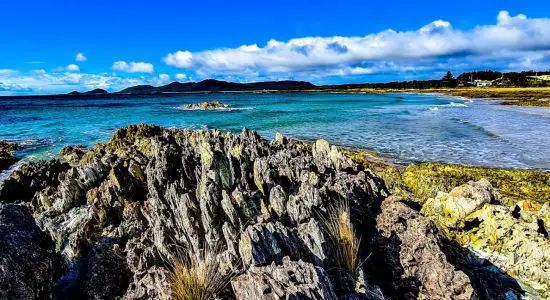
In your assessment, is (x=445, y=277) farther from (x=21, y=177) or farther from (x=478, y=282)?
(x=21, y=177)

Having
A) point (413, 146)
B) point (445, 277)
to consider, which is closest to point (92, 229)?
point (445, 277)

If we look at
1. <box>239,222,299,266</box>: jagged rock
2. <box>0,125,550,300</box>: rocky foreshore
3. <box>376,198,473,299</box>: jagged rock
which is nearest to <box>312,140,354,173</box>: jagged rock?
<box>0,125,550,300</box>: rocky foreshore

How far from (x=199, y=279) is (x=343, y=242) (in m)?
1.89

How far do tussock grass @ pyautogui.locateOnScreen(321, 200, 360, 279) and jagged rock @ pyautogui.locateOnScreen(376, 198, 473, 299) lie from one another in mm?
569

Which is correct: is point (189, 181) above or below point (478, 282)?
above

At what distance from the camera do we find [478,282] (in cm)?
504

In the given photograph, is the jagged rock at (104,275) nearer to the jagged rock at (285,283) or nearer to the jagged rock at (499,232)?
the jagged rock at (285,283)

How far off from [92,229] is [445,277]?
5.34 metres

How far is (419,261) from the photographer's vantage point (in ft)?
15.9

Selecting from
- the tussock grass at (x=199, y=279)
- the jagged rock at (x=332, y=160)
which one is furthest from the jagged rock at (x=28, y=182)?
the tussock grass at (x=199, y=279)

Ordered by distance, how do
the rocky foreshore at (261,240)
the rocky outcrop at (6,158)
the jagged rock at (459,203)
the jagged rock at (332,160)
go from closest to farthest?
the rocky foreshore at (261,240)
the jagged rock at (459,203)
the jagged rock at (332,160)
the rocky outcrop at (6,158)

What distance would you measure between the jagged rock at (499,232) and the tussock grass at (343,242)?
2.81 metres

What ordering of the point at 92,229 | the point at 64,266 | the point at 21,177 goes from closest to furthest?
the point at 64,266 < the point at 92,229 < the point at 21,177

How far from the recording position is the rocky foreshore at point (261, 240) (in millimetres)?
4047
